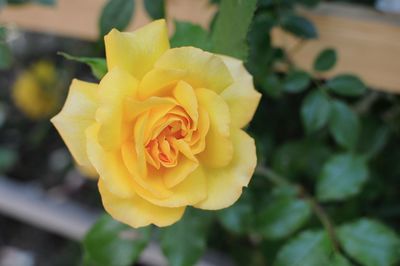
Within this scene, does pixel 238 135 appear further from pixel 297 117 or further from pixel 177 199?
pixel 297 117

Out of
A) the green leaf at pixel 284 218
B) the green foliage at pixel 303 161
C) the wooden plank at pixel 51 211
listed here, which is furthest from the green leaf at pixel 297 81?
the wooden plank at pixel 51 211

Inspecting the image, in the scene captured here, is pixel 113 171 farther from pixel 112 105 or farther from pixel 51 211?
pixel 51 211

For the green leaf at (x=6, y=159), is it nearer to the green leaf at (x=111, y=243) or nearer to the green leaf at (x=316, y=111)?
the green leaf at (x=111, y=243)

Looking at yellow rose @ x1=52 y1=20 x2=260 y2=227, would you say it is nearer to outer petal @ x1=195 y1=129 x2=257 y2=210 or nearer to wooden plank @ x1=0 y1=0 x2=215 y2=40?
outer petal @ x1=195 y1=129 x2=257 y2=210

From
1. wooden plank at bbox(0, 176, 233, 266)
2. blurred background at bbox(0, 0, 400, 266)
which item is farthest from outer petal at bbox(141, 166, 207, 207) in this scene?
wooden plank at bbox(0, 176, 233, 266)

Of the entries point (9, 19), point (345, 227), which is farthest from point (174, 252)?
point (9, 19)
